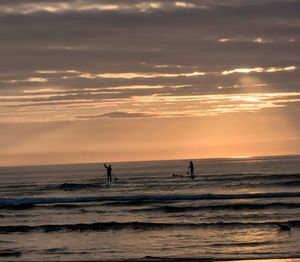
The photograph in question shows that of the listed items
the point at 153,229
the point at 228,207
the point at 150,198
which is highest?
the point at 150,198

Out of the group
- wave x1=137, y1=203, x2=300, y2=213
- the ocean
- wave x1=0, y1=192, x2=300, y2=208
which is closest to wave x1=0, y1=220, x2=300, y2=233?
the ocean

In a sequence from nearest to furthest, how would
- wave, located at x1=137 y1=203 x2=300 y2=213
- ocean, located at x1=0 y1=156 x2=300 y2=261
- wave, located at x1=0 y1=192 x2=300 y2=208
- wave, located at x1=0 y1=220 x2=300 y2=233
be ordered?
ocean, located at x1=0 y1=156 x2=300 y2=261, wave, located at x1=0 y1=220 x2=300 y2=233, wave, located at x1=137 y1=203 x2=300 y2=213, wave, located at x1=0 y1=192 x2=300 y2=208

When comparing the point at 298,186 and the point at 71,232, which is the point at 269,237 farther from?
the point at 298,186

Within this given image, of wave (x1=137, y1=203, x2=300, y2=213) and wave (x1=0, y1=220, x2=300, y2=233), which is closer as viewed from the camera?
wave (x1=0, y1=220, x2=300, y2=233)

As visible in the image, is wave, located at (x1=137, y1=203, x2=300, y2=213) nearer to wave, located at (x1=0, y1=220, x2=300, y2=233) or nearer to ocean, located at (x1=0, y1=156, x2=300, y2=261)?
ocean, located at (x1=0, y1=156, x2=300, y2=261)

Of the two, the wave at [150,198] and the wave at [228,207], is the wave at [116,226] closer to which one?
the wave at [228,207]

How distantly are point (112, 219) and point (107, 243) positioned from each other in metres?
8.57

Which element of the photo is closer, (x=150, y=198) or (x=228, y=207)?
(x=228, y=207)

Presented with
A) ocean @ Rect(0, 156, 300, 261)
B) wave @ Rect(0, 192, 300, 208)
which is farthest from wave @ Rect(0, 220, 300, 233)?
wave @ Rect(0, 192, 300, 208)

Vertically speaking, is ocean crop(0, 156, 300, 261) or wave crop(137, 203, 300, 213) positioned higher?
wave crop(137, 203, 300, 213)

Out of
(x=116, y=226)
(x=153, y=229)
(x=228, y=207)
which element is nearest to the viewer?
(x=153, y=229)

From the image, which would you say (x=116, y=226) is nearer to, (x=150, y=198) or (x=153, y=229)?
(x=153, y=229)

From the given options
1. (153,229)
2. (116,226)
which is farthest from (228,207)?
(153,229)

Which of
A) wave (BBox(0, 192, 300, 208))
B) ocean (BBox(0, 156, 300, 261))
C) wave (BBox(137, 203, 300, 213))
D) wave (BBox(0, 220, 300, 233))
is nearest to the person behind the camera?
ocean (BBox(0, 156, 300, 261))
